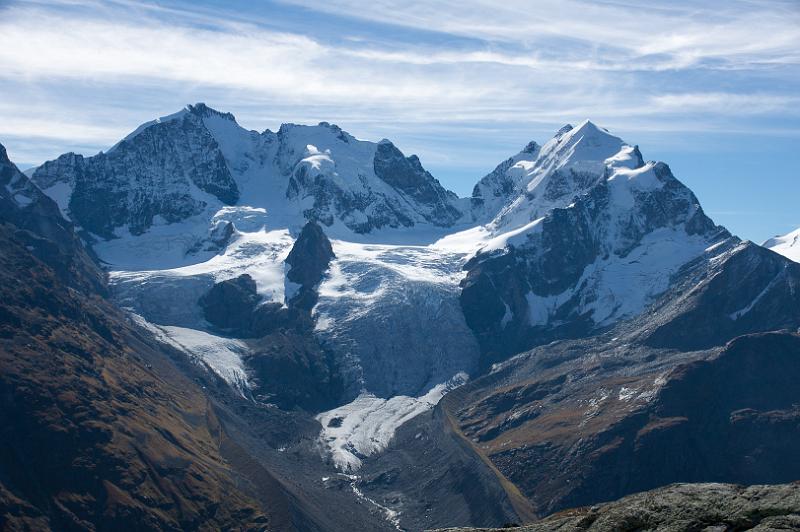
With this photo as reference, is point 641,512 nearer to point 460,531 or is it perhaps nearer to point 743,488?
point 743,488

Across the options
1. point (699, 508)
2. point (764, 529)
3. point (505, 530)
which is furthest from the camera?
point (505, 530)

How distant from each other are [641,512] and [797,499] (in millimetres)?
5940

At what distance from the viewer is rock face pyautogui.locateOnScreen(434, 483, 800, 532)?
40781 mm

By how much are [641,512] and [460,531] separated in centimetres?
1157

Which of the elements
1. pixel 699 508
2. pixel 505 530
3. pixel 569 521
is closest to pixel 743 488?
pixel 699 508

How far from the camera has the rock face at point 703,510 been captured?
134 ft

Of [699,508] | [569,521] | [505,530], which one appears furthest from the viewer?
[505,530]

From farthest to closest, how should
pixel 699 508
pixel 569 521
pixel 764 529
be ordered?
pixel 569 521 → pixel 699 508 → pixel 764 529

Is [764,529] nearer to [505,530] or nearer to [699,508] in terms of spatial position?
[699,508]

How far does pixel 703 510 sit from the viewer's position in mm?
42281

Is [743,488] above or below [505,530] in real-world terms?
above

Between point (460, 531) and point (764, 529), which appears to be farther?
point (460, 531)

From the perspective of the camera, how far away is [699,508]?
42469 mm

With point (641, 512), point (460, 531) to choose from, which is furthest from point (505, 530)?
point (641, 512)
